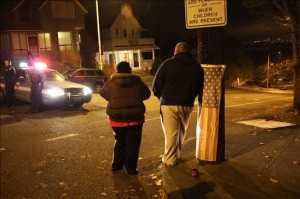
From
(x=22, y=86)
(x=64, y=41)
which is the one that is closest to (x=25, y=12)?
(x=64, y=41)

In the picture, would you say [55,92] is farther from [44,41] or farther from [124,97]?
[44,41]

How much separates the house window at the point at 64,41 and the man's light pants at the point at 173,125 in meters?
37.8

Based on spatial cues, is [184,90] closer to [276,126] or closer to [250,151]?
[250,151]

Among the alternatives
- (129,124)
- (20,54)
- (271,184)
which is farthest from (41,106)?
(20,54)

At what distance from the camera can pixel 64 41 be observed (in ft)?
137

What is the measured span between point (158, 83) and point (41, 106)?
30.8 ft

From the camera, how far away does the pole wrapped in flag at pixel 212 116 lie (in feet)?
17.6

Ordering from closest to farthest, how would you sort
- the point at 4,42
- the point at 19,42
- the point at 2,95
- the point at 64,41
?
1. the point at 2,95
2. the point at 19,42
3. the point at 4,42
4. the point at 64,41

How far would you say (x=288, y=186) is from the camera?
4551 mm

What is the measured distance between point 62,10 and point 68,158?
36772 mm

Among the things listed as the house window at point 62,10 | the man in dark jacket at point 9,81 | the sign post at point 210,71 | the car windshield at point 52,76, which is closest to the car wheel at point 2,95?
the man in dark jacket at point 9,81

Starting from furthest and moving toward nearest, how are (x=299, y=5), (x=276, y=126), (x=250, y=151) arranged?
(x=299, y=5)
(x=276, y=126)
(x=250, y=151)

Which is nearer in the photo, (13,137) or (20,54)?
(13,137)

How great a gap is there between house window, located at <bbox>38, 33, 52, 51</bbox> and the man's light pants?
37131 mm
